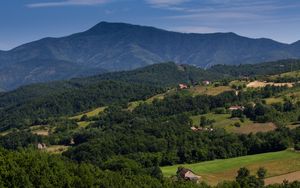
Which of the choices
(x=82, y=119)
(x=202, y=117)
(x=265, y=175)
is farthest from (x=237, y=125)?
(x=82, y=119)

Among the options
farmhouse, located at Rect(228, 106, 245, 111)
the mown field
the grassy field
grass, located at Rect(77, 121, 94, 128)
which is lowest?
grass, located at Rect(77, 121, 94, 128)

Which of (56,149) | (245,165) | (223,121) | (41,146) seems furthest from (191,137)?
(41,146)

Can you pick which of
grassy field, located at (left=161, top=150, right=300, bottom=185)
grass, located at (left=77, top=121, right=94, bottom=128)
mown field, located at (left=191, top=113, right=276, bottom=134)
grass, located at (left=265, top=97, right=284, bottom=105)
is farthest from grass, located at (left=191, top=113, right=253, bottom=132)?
grass, located at (left=77, top=121, right=94, bottom=128)

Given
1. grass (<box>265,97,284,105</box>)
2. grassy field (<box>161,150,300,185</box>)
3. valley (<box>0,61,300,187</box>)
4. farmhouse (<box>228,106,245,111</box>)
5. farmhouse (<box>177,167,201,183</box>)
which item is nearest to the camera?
farmhouse (<box>177,167,201,183</box>)

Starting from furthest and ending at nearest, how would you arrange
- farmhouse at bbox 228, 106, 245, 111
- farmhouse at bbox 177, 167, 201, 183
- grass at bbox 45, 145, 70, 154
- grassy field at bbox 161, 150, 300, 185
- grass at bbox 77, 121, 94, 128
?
1. grass at bbox 77, 121, 94, 128
2. farmhouse at bbox 228, 106, 245, 111
3. grass at bbox 45, 145, 70, 154
4. grassy field at bbox 161, 150, 300, 185
5. farmhouse at bbox 177, 167, 201, 183

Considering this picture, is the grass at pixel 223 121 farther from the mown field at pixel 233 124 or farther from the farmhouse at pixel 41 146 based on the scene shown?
the farmhouse at pixel 41 146

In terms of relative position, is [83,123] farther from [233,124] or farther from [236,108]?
[233,124]

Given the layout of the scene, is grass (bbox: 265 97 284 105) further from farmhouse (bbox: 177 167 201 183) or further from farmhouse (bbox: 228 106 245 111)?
farmhouse (bbox: 177 167 201 183)

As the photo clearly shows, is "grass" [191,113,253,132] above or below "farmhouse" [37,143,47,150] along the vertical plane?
above
